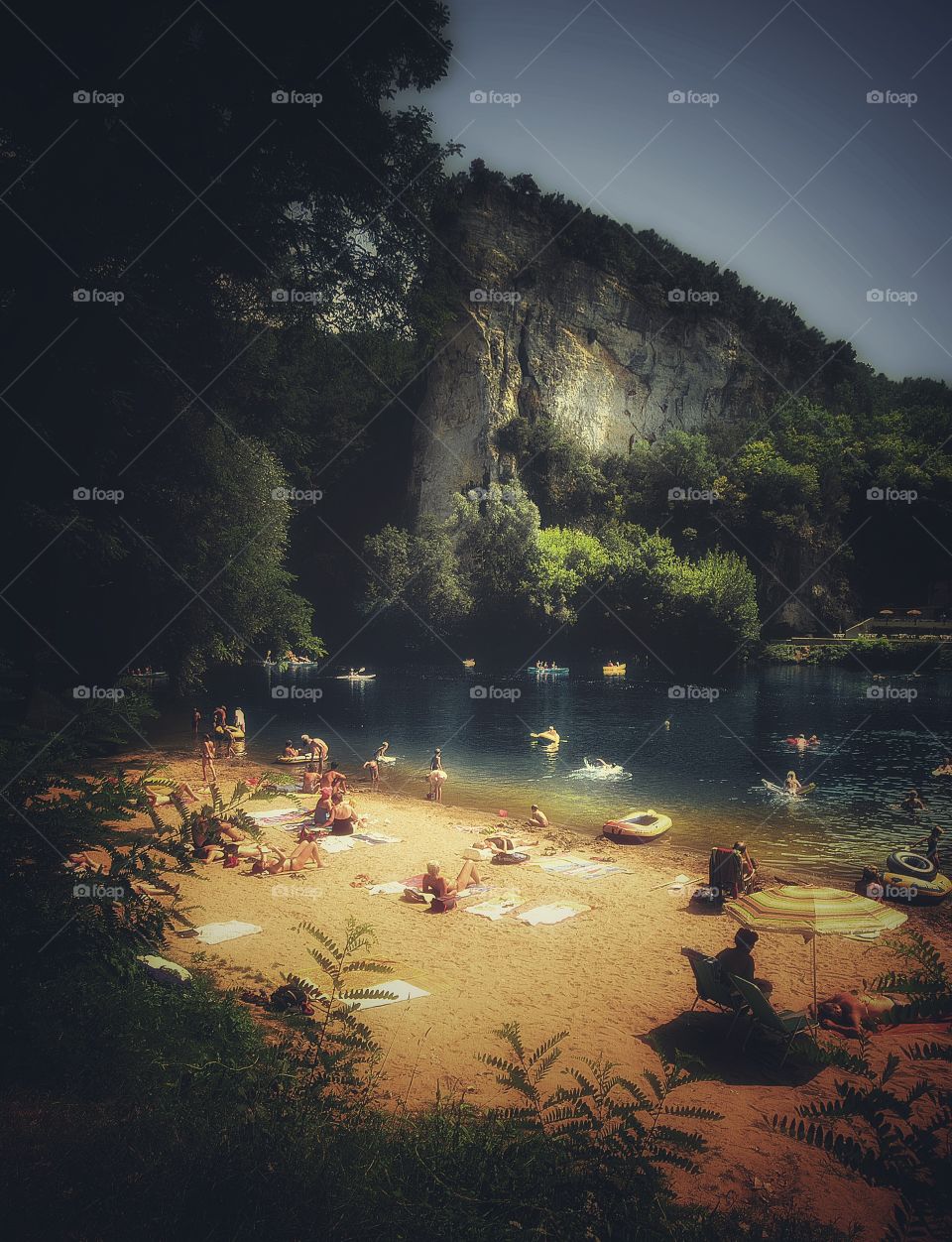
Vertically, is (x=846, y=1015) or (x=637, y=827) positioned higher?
(x=846, y=1015)

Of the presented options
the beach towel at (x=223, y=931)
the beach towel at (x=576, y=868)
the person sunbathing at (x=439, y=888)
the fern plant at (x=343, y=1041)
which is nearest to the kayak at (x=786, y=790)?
the beach towel at (x=576, y=868)

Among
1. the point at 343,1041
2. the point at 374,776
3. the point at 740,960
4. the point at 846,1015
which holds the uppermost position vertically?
the point at 343,1041

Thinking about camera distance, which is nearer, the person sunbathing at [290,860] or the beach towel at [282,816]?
the person sunbathing at [290,860]

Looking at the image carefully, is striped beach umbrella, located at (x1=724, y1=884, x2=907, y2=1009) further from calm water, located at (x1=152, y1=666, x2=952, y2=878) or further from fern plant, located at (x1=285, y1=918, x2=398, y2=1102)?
fern plant, located at (x1=285, y1=918, x2=398, y2=1102)

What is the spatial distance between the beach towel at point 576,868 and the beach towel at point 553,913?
2040mm

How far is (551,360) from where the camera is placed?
78.4 meters

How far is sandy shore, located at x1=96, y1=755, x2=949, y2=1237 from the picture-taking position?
680cm

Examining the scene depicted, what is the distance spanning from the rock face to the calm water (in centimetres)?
2637

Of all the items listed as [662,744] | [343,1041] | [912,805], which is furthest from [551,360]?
[343,1041]

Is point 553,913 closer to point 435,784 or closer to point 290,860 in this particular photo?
point 290,860

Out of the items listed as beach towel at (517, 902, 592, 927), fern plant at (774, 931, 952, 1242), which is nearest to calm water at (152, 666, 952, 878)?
beach towel at (517, 902, 592, 927)

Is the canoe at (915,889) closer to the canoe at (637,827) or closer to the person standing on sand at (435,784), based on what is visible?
the canoe at (637,827)

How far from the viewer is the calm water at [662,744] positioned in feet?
73.9

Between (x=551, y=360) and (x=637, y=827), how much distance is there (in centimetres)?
6663
